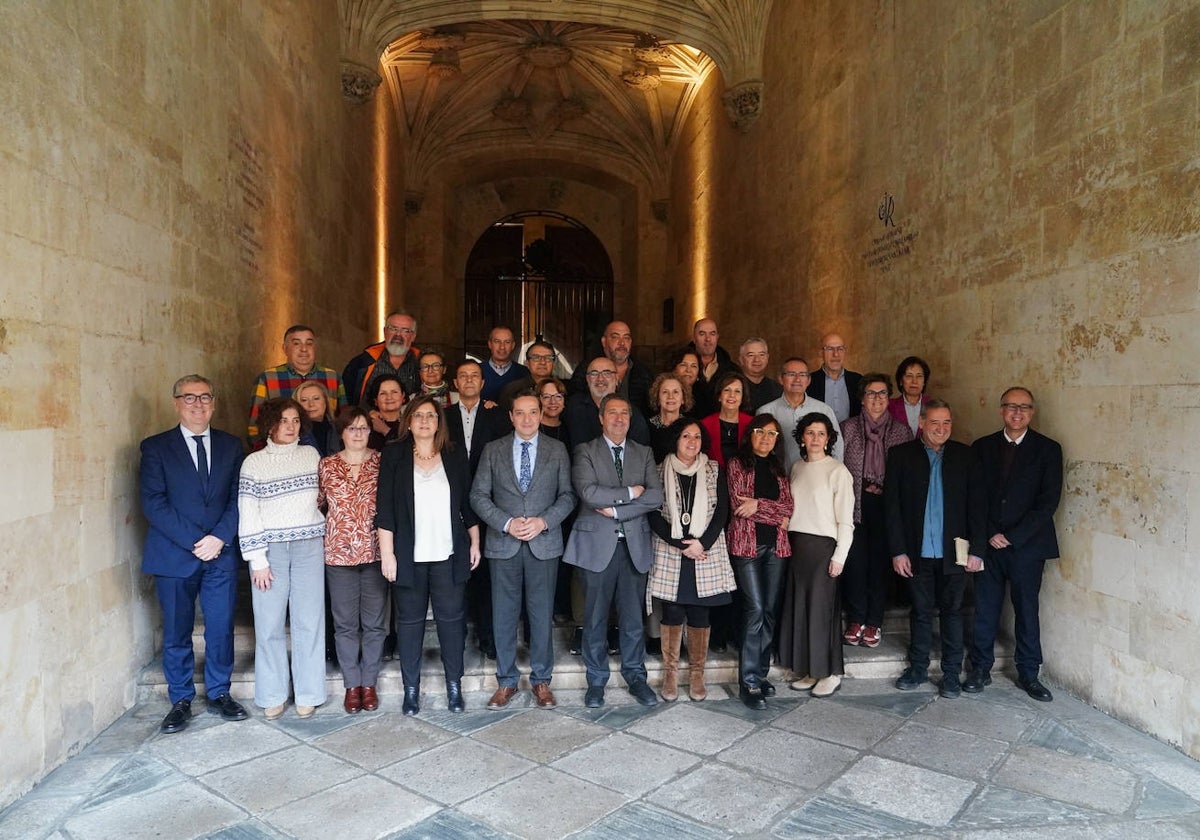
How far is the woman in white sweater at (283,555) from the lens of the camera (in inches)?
141

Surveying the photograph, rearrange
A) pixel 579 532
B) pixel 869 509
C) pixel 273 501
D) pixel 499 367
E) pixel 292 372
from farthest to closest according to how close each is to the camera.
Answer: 1. pixel 499 367
2. pixel 292 372
3. pixel 869 509
4. pixel 579 532
5. pixel 273 501

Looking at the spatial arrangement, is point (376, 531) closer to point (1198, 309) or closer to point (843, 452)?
point (843, 452)

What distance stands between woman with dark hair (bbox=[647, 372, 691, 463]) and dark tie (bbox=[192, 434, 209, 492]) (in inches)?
81.5

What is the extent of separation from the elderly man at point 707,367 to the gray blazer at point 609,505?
1004 mm

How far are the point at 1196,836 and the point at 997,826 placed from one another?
648 millimetres

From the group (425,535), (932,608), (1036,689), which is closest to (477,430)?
(425,535)

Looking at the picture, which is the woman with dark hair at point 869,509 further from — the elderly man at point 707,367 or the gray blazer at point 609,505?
the gray blazer at point 609,505

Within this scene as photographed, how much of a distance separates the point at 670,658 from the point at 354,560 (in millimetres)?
1560

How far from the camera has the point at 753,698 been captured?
3.82 metres

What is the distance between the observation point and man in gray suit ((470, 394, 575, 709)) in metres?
3.74

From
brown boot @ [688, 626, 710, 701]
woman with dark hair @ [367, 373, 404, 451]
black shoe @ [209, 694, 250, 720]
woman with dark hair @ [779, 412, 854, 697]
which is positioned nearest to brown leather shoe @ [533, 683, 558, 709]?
brown boot @ [688, 626, 710, 701]

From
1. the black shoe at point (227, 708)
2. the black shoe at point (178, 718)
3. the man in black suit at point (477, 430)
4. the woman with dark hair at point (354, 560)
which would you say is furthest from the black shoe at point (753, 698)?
the black shoe at point (178, 718)

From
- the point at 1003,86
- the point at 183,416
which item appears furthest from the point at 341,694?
the point at 1003,86

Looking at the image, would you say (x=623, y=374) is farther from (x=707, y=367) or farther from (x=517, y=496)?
(x=517, y=496)
